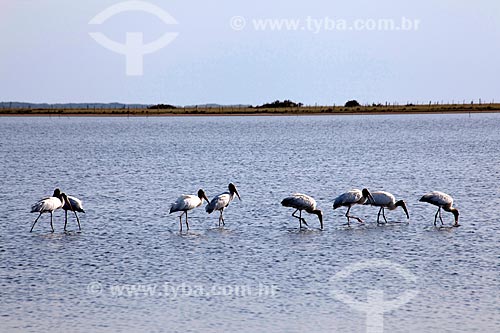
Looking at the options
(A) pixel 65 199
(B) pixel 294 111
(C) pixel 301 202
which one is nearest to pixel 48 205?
(A) pixel 65 199

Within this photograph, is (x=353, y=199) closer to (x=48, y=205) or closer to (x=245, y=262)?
(x=245, y=262)

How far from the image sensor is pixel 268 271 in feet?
59.3

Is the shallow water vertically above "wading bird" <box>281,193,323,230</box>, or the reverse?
"wading bird" <box>281,193,323,230</box>

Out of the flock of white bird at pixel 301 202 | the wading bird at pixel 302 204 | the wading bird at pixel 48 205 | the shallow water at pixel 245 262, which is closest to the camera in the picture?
the shallow water at pixel 245 262

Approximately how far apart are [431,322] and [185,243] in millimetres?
8574

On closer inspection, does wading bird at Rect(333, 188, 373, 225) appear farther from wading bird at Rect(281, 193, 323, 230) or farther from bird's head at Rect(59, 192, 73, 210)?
bird's head at Rect(59, 192, 73, 210)

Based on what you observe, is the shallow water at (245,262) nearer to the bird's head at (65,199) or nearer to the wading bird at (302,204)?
the wading bird at (302,204)

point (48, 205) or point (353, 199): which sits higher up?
point (353, 199)

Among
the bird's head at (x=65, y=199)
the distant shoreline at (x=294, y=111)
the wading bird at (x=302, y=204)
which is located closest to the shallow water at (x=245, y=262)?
the wading bird at (x=302, y=204)

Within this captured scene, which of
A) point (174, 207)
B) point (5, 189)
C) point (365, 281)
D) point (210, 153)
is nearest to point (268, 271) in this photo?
point (365, 281)

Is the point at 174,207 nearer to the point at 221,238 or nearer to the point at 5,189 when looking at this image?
the point at 221,238

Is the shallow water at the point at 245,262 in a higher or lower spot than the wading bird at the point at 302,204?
lower

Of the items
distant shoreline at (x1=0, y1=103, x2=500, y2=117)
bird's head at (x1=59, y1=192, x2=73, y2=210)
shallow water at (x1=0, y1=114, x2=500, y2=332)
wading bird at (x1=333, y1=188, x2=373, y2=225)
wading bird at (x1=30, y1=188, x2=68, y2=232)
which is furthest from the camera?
distant shoreline at (x1=0, y1=103, x2=500, y2=117)

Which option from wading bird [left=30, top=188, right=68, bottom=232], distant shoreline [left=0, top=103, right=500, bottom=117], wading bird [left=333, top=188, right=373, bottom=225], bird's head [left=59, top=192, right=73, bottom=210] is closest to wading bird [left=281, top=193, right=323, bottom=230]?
wading bird [left=333, top=188, right=373, bottom=225]
